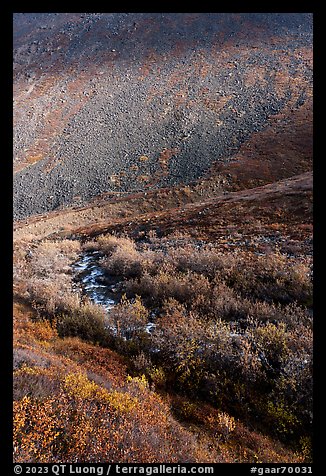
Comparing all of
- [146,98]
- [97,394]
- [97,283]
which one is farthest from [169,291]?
[146,98]

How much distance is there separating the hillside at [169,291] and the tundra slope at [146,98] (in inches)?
12.4

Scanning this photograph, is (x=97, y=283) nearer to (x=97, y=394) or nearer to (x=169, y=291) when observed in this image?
(x=169, y=291)

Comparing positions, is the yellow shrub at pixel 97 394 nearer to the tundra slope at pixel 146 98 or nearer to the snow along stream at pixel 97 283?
the snow along stream at pixel 97 283

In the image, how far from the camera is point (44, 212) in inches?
1302

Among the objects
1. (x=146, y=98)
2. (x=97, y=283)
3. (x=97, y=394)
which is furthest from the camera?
(x=146, y=98)

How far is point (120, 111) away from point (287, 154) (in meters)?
23.1

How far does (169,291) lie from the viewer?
333 inches

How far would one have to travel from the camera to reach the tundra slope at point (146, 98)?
3512 cm

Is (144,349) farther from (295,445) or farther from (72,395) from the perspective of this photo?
(295,445)

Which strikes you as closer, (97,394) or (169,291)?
(97,394)

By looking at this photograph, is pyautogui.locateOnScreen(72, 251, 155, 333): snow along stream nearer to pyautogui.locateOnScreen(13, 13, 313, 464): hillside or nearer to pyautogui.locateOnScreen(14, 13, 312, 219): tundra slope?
pyautogui.locateOnScreen(13, 13, 313, 464): hillside

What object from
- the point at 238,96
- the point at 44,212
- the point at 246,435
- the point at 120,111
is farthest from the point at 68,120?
the point at 246,435

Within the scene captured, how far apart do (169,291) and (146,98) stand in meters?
40.9

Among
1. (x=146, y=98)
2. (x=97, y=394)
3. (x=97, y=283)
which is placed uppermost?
(x=146, y=98)
